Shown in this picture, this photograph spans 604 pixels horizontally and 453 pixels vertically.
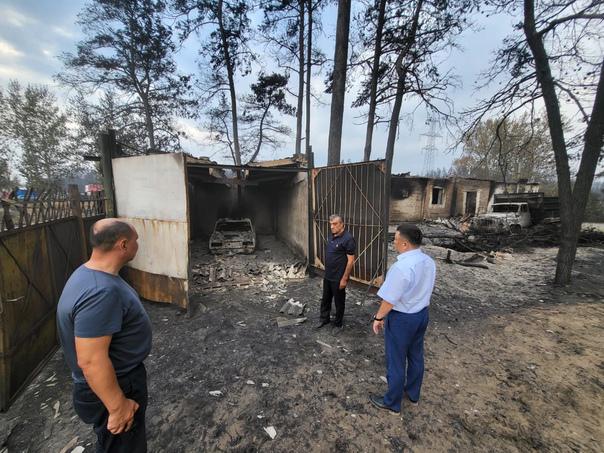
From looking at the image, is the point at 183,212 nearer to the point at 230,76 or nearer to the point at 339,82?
the point at 339,82

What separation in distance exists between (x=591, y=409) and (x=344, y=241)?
10.6ft

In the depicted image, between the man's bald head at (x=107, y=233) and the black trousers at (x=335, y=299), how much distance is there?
322 centimetres

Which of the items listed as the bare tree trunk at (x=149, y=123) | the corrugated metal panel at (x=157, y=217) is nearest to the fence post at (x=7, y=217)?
the corrugated metal panel at (x=157, y=217)

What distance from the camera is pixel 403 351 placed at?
251 centimetres

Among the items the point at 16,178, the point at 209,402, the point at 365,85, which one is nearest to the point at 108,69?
the point at 365,85

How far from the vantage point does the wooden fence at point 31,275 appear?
2.68 meters

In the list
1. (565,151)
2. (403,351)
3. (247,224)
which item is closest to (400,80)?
(565,151)

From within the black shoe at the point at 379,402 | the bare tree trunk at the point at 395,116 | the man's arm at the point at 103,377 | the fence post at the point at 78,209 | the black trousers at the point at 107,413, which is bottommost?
the black shoe at the point at 379,402

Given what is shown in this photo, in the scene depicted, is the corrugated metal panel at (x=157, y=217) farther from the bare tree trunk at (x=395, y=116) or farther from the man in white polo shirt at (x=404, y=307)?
the bare tree trunk at (x=395, y=116)

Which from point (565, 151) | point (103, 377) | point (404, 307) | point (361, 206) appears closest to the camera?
point (103, 377)

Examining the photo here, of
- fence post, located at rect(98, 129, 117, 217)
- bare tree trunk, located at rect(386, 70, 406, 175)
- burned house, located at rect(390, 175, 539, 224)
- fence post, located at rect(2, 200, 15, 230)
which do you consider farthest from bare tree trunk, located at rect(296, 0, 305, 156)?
fence post, located at rect(2, 200, 15, 230)

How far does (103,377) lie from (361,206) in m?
4.79

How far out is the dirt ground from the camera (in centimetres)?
235

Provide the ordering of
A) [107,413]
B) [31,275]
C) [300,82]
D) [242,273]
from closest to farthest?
1. [107,413]
2. [31,275]
3. [242,273]
4. [300,82]
